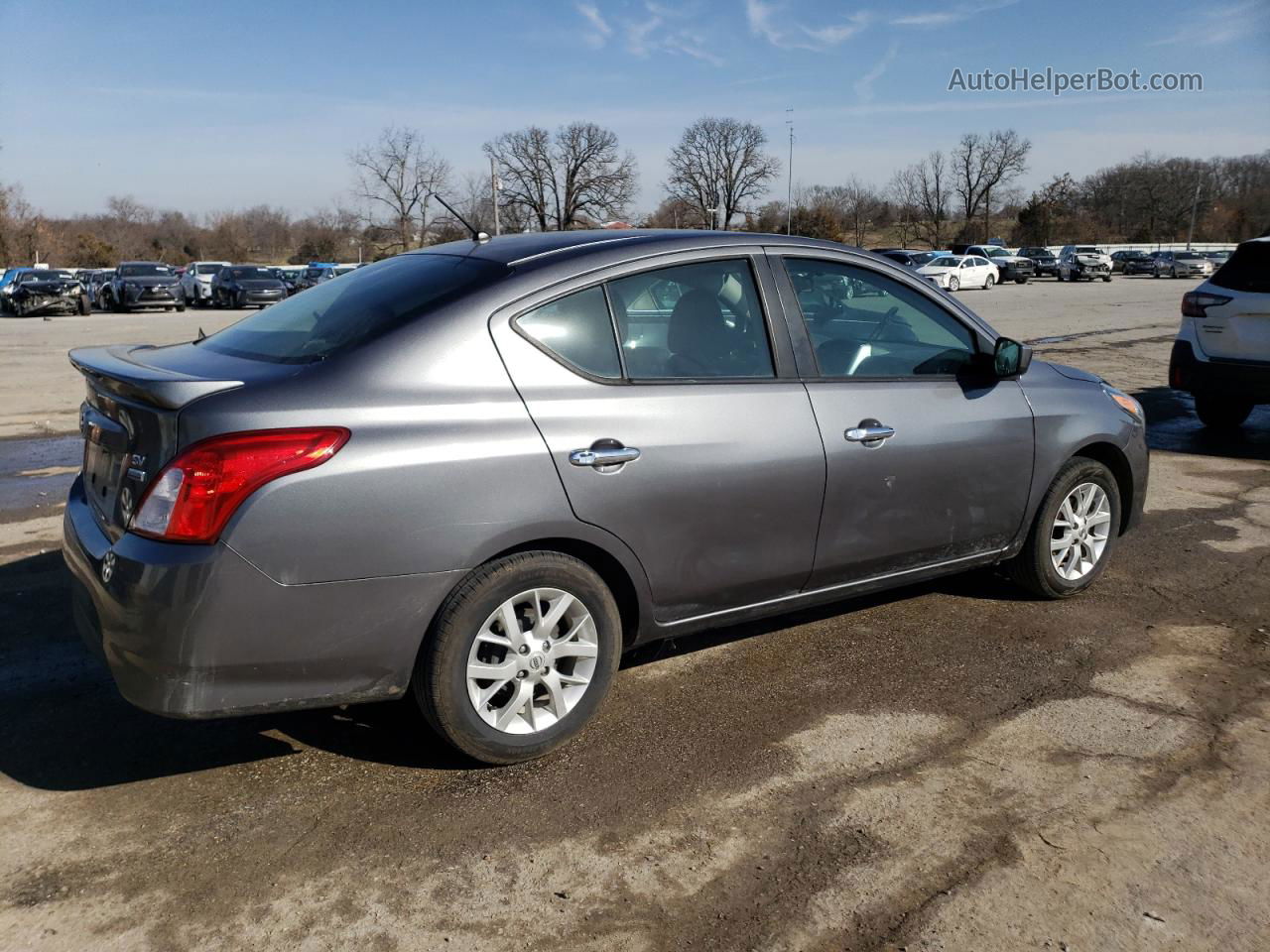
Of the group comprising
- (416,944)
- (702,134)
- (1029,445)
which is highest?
(702,134)

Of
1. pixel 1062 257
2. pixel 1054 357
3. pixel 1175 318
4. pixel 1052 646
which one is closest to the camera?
pixel 1052 646

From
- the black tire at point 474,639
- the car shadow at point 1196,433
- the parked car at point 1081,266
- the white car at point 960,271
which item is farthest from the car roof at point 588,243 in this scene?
the parked car at point 1081,266

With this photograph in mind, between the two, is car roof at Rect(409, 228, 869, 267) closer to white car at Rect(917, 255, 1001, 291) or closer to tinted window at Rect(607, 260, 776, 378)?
tinted window at Rect(607, 260, 776, 378)

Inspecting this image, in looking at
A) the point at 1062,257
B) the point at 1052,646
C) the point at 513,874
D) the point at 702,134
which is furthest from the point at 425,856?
the point at 702,134

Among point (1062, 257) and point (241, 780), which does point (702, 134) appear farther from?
point (241, 780)

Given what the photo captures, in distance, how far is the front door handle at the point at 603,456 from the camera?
330 centimetres

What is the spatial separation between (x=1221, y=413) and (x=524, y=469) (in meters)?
8.59

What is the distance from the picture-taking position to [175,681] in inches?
113

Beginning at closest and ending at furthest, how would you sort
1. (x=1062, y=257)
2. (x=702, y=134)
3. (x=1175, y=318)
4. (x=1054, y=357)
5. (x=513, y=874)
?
(x=513, y=874) → (x=1054, y=357) → (x=1175, y=318) → (x=1062, y=257) → (x=702, y=134)

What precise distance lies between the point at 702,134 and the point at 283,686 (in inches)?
4002

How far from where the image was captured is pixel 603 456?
333 centimetres

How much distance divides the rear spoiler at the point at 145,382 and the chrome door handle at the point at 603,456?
1.02 metres

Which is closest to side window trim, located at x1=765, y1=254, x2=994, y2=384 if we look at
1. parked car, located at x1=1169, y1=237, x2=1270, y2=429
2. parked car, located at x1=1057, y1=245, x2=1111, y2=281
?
parked car, located at x1=1169, y1=237, x2=1270, y2=429

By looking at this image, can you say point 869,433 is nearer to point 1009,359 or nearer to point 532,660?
point 1009,359
